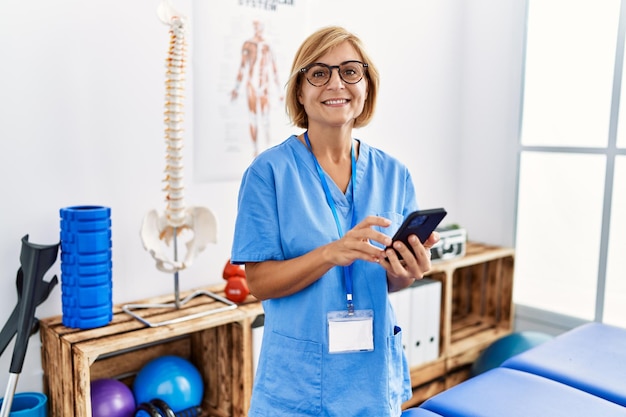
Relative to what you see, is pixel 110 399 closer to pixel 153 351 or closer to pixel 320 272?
pixel 153 351

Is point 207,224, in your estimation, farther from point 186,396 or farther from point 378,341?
point 378,341

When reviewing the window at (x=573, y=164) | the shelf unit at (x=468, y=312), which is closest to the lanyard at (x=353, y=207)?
the shelf unit at (x=468, y=312)

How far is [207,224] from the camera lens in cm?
230

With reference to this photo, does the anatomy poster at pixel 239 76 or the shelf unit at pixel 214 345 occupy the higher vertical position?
the anatomy poster at pixel 239 76

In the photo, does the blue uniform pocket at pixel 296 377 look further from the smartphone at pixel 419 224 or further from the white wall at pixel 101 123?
the white wall at pixel 101 123

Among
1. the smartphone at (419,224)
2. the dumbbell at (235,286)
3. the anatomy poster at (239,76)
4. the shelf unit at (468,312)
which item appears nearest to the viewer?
the smartphone at (419,224)

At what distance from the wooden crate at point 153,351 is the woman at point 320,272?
754mm

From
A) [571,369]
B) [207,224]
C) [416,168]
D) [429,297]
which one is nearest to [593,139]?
[416,168]

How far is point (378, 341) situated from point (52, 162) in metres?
1.42

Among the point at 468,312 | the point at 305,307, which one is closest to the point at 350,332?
the point at 305,307

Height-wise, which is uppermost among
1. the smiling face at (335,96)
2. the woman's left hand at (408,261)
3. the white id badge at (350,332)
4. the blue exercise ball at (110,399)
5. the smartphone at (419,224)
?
the smiling face at (335,96)

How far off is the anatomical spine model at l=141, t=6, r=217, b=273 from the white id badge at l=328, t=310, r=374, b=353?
105 cm

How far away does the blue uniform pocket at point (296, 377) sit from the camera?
1.33 metres

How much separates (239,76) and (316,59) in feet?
4.30
